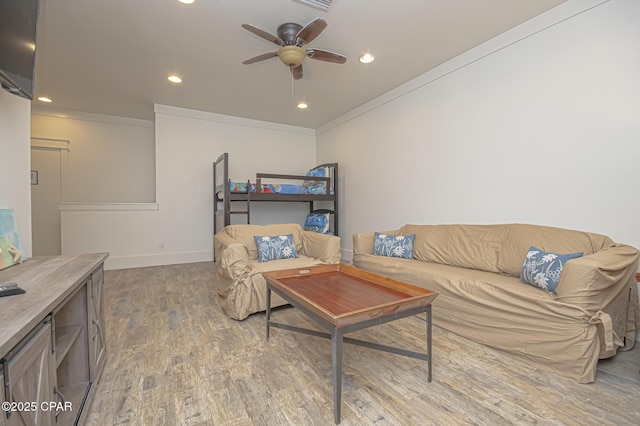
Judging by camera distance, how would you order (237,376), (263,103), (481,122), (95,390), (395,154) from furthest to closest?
(263,103) < (395,154) < (481,122) < (237,376) < (95,390)

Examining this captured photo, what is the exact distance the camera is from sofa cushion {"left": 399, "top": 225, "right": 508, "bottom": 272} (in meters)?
2.66

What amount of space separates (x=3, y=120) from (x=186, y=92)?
9.13 ft

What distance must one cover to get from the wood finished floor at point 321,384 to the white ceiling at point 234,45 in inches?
105

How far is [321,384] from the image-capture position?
1608 millimetres

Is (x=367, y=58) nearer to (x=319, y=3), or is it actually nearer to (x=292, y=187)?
(x=319, y=3)

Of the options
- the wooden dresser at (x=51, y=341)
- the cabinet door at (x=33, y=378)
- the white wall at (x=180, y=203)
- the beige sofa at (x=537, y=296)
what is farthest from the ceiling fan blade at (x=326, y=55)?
the white wall at (x=180, y=203)

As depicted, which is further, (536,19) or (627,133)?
(536,19)

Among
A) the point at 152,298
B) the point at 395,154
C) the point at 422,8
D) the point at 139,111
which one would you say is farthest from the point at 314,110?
the point at 152,298

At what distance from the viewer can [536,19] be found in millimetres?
2490

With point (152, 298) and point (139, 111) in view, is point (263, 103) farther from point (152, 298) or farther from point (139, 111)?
point (152, 298)

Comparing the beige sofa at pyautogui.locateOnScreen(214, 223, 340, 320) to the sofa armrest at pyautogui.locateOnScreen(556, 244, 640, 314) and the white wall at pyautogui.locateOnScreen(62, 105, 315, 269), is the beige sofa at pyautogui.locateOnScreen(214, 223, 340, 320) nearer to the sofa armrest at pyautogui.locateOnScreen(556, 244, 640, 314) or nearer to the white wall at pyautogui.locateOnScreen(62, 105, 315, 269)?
the sofa armrest at pyautogui.locateOnScreen(556, 244, 640, 314)

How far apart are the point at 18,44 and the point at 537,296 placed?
3276 millimetres

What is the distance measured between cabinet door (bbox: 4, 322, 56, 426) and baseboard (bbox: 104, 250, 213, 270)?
4.05 metres

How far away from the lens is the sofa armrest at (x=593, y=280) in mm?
1660
